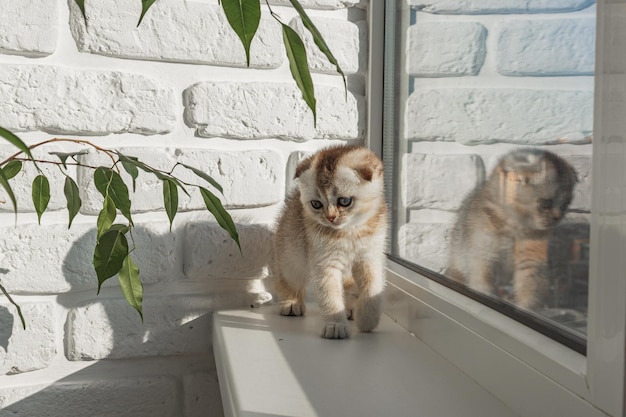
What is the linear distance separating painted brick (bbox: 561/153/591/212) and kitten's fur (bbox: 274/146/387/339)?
36 cm

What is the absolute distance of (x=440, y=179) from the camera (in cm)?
87

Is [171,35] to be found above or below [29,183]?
above

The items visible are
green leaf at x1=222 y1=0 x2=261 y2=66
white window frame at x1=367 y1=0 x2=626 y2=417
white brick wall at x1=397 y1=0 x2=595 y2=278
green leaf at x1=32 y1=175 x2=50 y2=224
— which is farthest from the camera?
green leaf at x1=32 y1=175 x2=50 y2=224

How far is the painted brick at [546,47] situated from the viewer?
1.74 ft

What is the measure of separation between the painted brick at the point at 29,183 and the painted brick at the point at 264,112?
22 centimetres

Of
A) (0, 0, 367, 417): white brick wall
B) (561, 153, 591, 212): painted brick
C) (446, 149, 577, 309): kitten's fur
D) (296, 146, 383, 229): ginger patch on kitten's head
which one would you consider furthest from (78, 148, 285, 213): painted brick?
(561, 153, 591, 212): painted brick

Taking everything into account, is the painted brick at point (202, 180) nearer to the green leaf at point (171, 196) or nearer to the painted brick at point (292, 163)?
the painted brick at point (292, 163)

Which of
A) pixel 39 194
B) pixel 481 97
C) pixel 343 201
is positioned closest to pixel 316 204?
pixel 343 201

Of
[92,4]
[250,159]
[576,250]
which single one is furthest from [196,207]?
[576,250]

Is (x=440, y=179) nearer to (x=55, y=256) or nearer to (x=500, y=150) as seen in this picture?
(x=500, y=150)

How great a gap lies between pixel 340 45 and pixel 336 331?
509 mm

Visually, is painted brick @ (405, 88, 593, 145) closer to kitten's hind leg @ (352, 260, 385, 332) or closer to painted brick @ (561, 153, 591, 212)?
painted brick @ (561, 153, 591, 212)

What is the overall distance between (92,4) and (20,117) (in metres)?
0.20

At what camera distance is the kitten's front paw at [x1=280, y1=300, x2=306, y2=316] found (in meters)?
1.00
